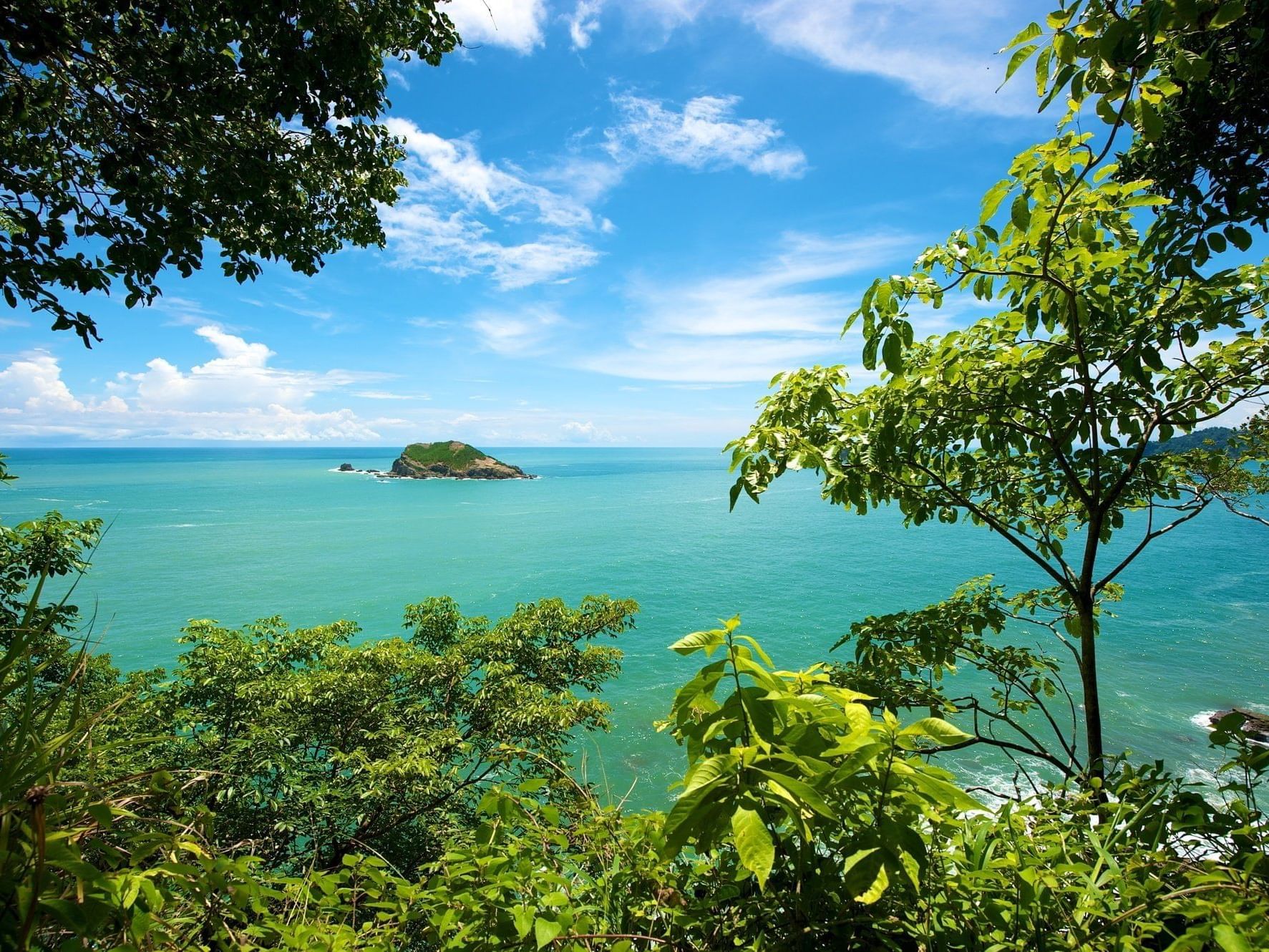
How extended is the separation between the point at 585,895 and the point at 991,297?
3.16 meters

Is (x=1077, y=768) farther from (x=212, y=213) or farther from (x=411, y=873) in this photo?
(x=411, y=873)

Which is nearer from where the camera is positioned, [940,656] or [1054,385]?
[1054,385]

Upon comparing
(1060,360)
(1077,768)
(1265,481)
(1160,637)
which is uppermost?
(1060,360)

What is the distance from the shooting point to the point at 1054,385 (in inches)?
114

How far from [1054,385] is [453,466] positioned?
134 metres

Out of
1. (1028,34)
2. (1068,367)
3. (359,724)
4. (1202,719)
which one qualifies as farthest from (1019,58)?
(1202,719)

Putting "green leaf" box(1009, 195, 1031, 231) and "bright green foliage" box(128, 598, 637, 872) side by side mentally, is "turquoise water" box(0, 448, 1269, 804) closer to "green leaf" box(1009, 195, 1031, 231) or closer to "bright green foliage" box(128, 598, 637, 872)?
"bright green foliage" box(128, 598, 637, 872)

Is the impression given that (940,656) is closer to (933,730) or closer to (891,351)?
(891,351)

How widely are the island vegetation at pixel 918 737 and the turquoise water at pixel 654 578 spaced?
1.55 feet

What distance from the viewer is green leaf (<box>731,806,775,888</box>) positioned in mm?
1014

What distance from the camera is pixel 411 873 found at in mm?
7727

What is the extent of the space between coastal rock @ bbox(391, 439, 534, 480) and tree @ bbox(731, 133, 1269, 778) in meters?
129

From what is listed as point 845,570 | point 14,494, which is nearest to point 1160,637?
point 845,570

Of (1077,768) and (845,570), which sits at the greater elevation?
(1077,768)
